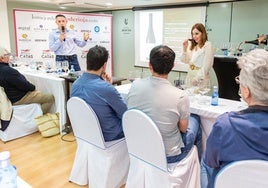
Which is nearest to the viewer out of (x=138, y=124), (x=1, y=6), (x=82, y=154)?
(x=138, y=124)

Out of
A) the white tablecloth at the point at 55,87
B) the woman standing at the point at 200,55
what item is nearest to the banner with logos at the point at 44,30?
the white tablecloth at the point at 55,87

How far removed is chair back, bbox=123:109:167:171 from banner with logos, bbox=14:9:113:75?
14.1 feet

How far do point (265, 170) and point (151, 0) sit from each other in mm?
4659

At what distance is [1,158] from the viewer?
104 centimetres

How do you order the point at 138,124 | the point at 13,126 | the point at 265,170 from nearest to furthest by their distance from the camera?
the point at 265,170 < the point at 138,124 < the point at 13,126

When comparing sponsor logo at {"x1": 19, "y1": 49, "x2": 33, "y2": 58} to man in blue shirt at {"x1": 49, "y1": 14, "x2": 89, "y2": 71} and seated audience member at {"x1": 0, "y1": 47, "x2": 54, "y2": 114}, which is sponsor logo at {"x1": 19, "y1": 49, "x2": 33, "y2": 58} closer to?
man in blue shirt at {"x1": 49, "y1": 14, "x2": 89, "y2": 71}

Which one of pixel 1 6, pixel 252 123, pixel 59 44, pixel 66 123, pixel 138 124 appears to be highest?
pixel 1 6

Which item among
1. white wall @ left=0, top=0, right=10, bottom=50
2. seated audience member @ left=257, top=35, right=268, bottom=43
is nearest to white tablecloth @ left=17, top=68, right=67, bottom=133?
white wall @ left=0, top=0, right=10, bottom=50

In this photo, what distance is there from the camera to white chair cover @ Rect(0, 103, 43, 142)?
3324 millimetres

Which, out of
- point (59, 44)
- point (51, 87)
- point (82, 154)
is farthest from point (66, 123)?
point (59, 44)

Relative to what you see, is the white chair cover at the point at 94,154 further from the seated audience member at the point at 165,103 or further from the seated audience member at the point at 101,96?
the seated audience member at the point at 165,103

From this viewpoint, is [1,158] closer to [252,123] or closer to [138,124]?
[138,124]

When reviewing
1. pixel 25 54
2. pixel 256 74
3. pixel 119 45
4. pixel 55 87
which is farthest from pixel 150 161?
pixel 119 45

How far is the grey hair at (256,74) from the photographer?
Answer: 1082 millimetres
